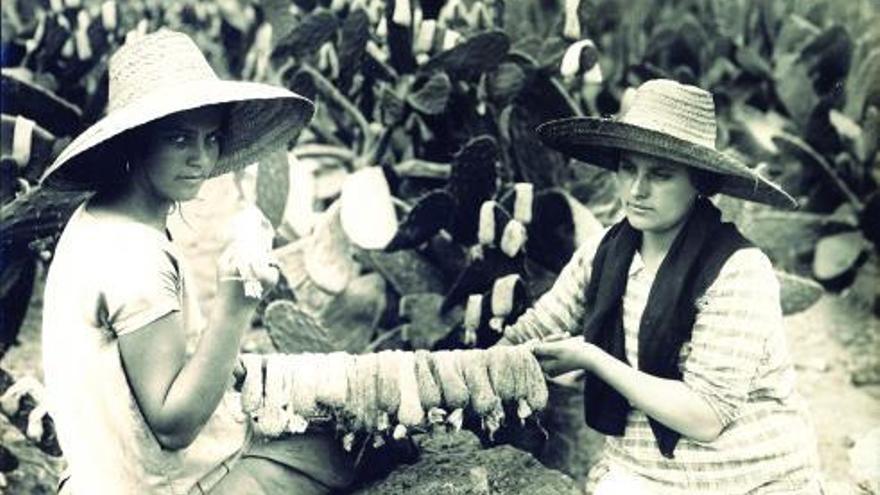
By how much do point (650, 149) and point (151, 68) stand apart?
80 centimetres

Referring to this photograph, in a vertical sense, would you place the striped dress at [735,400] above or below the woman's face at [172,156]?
below

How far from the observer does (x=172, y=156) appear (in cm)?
163

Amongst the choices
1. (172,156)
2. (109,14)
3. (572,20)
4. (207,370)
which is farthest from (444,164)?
(207,370)

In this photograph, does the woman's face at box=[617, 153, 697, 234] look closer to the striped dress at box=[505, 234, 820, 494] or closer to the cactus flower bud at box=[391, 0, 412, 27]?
the striped dress at box=[505, 234, 820, 494]

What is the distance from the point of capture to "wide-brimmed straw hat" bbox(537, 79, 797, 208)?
1.69 m

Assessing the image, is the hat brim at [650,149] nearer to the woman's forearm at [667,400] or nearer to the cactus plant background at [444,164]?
the cactus plant background at [444,164]

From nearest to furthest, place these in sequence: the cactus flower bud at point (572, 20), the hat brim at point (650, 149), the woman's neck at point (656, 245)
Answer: the hat brim at point (650, 149)
the woman's neck at point (656, 245)
the cactus flower bud at point (572, 20)

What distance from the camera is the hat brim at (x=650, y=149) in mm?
1685

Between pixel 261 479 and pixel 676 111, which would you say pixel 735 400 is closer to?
pixel 676 111

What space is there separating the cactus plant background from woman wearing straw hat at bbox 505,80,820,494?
289 mm

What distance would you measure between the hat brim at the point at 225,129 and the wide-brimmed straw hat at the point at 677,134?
19.9 inches

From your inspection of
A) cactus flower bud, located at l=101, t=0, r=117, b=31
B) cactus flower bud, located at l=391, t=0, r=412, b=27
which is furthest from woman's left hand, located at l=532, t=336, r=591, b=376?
cactus flower bud, located at l=101, t=0, r=117, b=31

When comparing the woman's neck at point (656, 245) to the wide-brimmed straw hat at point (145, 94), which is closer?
the wide-brimmed straw hat at point (145, 94)

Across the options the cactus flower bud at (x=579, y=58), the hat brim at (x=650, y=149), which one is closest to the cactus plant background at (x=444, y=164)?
the cactus flower bud at (x=579, y=58)
